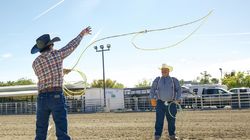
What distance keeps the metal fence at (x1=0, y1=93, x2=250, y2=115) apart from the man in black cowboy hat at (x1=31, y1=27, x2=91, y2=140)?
81.8 ft

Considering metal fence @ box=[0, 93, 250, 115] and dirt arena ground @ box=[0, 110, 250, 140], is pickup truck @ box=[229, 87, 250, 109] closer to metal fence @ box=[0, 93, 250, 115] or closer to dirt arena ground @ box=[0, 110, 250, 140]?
metal fence @ box=[0, 93, 250, 115]

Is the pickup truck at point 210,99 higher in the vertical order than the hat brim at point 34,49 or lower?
lower

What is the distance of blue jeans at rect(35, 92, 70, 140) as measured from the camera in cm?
596

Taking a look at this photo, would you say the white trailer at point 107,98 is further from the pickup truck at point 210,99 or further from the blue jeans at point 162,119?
the blue jeans at point 162,119

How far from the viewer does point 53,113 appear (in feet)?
19.7

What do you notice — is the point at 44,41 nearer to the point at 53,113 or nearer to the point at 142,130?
the point at 53,113

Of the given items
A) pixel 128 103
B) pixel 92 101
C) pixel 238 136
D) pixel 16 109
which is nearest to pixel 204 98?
pixel 128 103

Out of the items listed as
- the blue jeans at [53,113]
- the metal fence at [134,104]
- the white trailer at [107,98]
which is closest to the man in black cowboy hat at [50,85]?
the blue jeans at [53,113]

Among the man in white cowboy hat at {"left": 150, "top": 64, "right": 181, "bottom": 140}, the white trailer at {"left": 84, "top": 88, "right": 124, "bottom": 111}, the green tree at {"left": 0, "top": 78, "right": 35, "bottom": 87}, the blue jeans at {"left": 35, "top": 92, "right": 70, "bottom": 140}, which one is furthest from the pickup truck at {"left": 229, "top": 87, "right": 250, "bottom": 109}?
the green tree at {"left": 0, "top": 78, "right": 35, "bottom": 87}

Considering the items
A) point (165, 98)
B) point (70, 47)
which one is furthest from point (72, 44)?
point (165, 98)

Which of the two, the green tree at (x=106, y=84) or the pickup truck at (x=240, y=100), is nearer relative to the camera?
the pickup truck at (x=240, y=100)

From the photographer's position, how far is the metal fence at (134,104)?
30.1 m

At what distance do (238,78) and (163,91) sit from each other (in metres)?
64.8

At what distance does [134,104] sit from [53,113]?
30.9 metres
